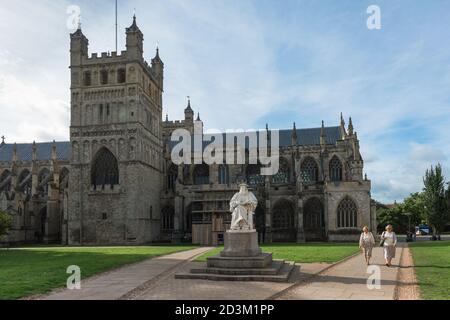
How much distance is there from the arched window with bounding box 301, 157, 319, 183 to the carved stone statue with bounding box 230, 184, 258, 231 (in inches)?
1614

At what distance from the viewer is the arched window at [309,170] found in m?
59.2

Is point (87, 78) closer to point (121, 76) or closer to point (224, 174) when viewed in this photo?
point (121, 76)

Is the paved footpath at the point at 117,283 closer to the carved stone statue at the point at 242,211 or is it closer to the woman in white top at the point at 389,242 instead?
the carved stone statue at the point at 242,211

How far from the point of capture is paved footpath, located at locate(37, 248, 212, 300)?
13.5 meters

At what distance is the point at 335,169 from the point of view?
59.0m

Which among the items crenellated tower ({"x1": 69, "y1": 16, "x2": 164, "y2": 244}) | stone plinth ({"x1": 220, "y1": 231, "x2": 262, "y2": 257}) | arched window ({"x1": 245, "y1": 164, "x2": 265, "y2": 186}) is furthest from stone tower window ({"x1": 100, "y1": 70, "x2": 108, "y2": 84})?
stone plinth ({"x1": 220, "y1": 231, "x2": 262, "y2": 257})

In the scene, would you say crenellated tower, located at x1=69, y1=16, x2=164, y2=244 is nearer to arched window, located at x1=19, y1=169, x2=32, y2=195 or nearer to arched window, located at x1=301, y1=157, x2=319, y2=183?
arched window, located at x1=19, y1=169, x2=32, y2=195

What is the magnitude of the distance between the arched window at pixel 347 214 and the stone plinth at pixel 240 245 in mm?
34637

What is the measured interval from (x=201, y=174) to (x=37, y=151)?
94.1 ft

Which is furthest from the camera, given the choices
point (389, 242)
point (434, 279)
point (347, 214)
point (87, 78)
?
point (87, 78)

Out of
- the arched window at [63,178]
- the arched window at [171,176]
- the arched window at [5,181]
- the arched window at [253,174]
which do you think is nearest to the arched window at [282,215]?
the arched window at [253,174]

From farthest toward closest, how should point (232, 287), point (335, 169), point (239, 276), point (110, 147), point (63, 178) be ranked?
point (63, 178)
point (335, 169)
point (110, 147)
point (239, 276)
point (232, 287)

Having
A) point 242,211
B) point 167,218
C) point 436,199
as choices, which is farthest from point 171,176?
point 242,211
